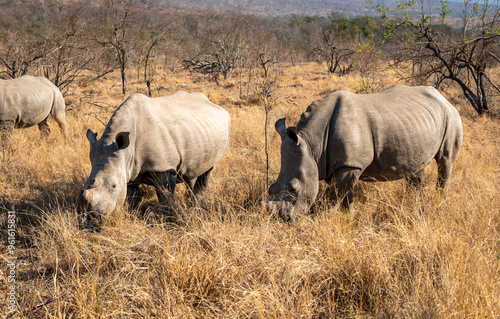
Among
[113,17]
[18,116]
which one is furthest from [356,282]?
[113,17]

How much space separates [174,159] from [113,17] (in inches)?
487

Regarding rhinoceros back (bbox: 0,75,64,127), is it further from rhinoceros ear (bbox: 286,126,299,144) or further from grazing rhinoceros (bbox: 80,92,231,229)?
rhinoceros ear (bbox: 286,126,299,144)

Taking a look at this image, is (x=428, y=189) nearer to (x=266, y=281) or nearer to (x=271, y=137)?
(x=266, y=281)

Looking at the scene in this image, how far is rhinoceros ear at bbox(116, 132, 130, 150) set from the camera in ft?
11.2

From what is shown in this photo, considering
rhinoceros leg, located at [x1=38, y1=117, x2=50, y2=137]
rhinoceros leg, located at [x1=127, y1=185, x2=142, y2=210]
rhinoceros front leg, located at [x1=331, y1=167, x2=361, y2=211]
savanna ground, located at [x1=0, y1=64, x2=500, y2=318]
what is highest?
rhinoceros front leg, located at [x1=331, y1=167, x2=361, y2=211]

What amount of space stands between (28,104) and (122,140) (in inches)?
195

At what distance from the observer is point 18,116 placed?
725 cm

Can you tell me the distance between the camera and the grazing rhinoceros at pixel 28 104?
7035mm

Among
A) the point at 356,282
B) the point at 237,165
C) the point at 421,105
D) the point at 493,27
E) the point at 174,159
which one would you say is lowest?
the point at 237,165

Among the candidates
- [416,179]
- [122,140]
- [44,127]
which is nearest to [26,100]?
[44,127]

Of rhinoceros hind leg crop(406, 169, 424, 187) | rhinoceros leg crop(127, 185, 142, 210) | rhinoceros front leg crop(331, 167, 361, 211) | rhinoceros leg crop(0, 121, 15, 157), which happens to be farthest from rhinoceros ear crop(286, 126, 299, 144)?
rhinoceros leg crop(0, 121, 15, 157)

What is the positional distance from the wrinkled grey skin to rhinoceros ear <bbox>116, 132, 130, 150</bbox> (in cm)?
138

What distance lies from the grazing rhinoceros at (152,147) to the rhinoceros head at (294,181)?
47.4 inches

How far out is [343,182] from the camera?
12.4 ft
